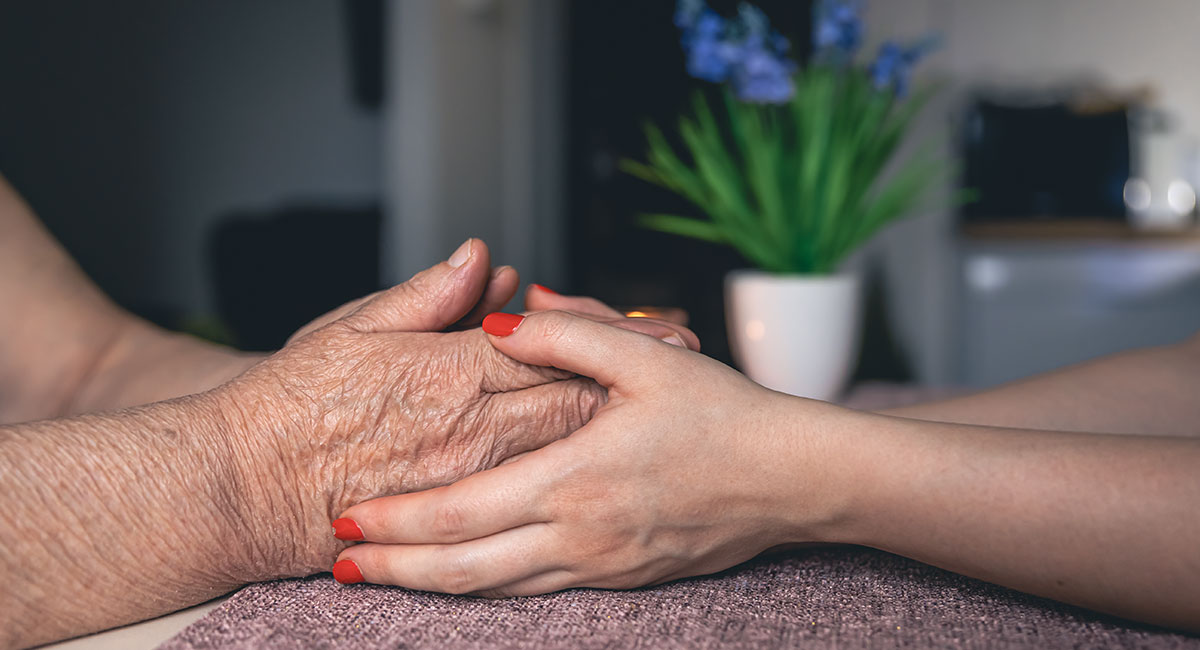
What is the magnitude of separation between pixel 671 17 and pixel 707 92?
1.51 feet

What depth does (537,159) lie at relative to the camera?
11.5 feet

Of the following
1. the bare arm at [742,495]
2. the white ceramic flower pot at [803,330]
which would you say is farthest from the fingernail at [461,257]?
the white ceramic flower pot at [803,330]

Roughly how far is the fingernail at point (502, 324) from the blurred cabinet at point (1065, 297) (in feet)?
8.18

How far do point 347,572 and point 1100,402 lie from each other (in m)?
0.65

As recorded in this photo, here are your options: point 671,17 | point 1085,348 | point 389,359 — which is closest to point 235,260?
point 671,17

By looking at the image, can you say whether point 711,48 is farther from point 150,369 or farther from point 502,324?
point 150,369

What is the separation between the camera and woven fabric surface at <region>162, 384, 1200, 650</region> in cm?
43

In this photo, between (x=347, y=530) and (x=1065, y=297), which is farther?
(x=1065, y=297)

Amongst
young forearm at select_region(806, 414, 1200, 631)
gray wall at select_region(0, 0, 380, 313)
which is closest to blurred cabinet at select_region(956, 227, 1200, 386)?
young forearm at select_region(806, 414, 1200, 631)

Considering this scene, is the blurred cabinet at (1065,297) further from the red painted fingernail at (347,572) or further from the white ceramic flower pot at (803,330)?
the red painted fingernail at (347,572)

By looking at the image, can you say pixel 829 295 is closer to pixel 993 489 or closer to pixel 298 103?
pixel 993 489

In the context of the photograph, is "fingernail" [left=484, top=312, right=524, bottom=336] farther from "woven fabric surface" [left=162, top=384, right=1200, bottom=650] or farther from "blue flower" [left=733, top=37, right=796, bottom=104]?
"blue flower" [left=733, top=37, right=796, bottom=104]

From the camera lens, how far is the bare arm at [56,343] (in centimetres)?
81

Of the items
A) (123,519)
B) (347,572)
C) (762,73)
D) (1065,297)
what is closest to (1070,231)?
(1065,297)
